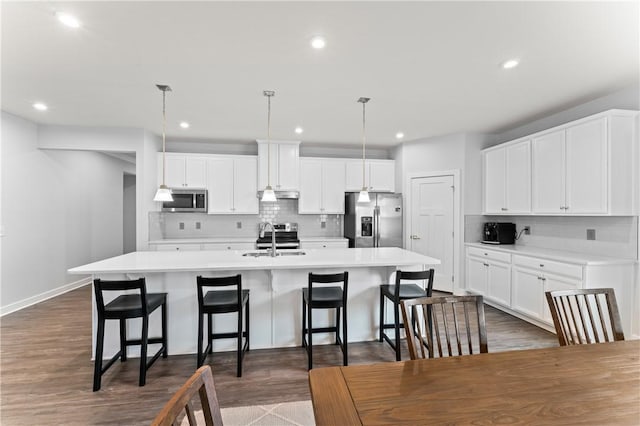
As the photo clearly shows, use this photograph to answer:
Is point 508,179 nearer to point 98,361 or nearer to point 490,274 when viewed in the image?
point 490,274

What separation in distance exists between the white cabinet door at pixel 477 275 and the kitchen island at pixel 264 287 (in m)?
1.65

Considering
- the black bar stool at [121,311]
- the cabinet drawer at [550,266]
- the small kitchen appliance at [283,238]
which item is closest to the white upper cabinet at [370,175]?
the small kitchen appliance at [283,238]

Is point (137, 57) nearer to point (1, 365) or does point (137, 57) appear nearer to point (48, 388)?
point (48, 388)

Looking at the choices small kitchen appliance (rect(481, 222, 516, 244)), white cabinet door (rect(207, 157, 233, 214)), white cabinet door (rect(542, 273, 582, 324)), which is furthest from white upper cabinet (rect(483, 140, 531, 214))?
white cabinet door (rect(207, 157, 233, 214))

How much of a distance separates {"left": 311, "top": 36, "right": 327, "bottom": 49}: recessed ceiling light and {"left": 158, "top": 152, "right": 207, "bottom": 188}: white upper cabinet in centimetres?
346

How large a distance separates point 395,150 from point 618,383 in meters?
5.02

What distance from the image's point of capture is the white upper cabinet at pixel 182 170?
503 cm

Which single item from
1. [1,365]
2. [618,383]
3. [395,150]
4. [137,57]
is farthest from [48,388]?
[395,150]

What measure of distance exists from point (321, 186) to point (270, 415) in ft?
13.0

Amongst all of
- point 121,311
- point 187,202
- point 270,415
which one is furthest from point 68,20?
point 187,202

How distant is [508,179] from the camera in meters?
4.24

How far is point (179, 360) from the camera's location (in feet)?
8.91

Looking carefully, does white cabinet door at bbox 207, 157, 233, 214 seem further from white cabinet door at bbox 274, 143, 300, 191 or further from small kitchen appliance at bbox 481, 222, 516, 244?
small kitchen appliance at bbox 481, 222, 516, 244

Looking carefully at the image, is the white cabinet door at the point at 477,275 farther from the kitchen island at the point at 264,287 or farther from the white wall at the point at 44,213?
the white wall at the point at 44,213
